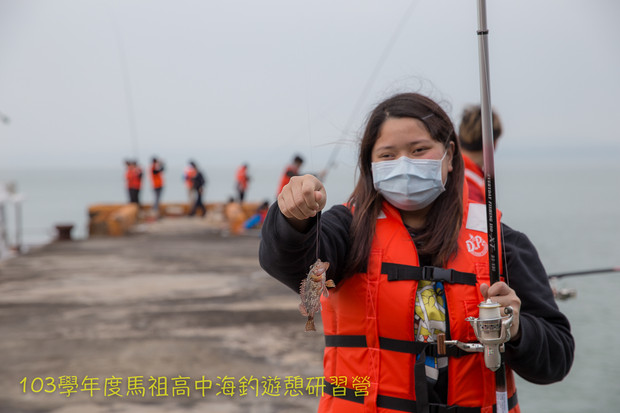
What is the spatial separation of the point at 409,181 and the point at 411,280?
30 cm

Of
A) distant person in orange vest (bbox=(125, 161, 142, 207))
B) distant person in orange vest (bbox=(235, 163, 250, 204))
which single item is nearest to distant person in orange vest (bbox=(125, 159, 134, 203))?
distant person in orange vest (bbox=(125, 161, 142, 207))

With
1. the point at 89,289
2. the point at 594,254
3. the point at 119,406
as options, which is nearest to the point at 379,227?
the point at 119,406

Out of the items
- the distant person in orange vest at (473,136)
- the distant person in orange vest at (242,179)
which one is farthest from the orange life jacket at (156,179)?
the distant person in orange vest at (473,136)

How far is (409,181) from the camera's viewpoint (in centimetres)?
199

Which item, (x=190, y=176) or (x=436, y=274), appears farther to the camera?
(x=190, y=176)

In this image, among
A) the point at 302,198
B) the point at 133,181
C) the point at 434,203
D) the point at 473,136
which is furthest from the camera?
the point at 133,181

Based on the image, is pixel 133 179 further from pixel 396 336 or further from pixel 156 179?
pixel 396 336

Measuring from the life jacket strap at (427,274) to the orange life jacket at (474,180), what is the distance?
1.02 metres

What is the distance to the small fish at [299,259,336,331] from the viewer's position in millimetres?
1801

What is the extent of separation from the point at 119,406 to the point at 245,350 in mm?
1659

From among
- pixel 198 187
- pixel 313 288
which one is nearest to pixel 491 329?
pixel 313 288

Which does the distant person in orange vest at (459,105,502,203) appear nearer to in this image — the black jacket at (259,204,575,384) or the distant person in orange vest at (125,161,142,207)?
the black jacket at (259,204,575,384)

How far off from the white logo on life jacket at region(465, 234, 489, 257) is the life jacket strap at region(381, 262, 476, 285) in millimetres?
85

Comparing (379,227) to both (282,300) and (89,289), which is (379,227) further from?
(89,289)
